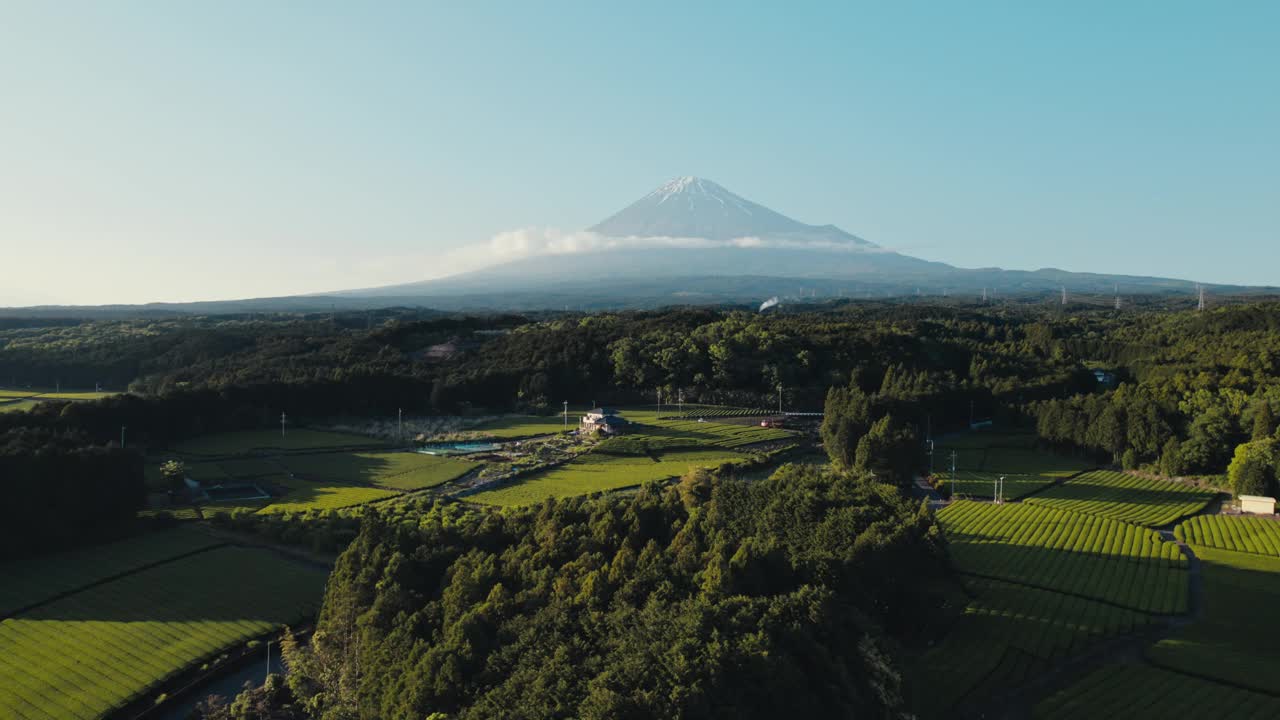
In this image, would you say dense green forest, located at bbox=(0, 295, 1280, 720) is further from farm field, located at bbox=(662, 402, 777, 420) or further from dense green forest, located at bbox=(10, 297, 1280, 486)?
farm field, located at bbox=(662, 402, 777, 420)

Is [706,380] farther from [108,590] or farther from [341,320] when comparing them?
[341,320]

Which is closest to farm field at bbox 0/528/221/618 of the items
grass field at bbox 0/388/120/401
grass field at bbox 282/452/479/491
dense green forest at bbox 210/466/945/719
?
grass field at bbox 282/452/479/491

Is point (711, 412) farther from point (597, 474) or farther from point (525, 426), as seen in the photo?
point (597, 474)

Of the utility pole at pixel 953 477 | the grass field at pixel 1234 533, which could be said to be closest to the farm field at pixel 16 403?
the utility pole at pixel 953 477

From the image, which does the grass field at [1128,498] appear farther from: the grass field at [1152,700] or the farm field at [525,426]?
the farm field at [525,426]

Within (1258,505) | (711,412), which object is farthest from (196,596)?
(1258,505)

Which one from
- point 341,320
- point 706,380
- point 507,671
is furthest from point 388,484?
point 341,320
